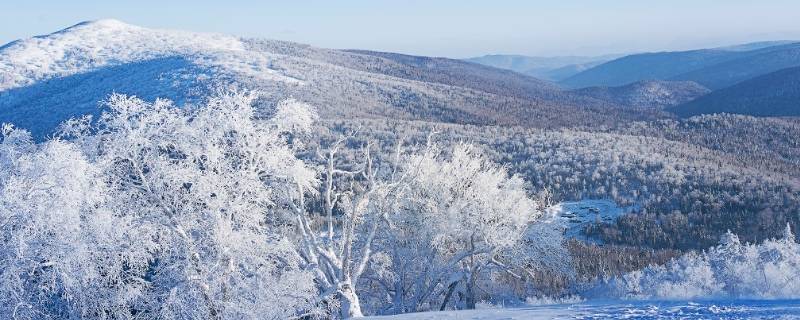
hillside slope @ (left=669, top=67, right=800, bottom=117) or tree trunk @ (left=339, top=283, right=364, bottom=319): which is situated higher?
tree trunk @ (left=339, top=283, right=364, bottom=319)

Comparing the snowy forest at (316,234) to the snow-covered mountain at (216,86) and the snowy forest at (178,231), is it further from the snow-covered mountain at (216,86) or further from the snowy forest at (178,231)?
the snow-covered mountain at (216,86)

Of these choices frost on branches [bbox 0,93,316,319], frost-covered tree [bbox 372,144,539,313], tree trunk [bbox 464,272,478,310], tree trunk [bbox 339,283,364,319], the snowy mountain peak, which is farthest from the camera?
the snowy mountain peak

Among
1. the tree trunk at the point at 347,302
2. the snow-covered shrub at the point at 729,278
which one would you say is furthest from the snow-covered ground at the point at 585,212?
the tree trunk at the point at 347,302

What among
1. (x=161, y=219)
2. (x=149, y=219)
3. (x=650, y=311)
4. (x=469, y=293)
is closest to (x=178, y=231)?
(x=161, y=219)

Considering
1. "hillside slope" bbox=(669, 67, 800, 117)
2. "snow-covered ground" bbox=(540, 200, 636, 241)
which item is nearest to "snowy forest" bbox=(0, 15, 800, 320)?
"snow-covered ground" bbox=(540, 200, 636, 241)

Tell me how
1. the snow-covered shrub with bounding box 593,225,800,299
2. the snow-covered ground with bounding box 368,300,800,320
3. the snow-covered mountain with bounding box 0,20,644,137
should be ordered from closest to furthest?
the snow-covered ground with bounding box 368,300,800,320 < the snow-covered shrub with bounding box 593,225,800,299 < the snow-covered mountain with bounding box 0,20,644,137

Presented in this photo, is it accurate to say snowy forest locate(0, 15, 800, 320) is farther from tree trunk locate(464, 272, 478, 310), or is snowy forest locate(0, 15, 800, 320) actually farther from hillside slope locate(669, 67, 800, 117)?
hillside slope locate(669, 67, 800, 117)

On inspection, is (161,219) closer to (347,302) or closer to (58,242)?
(58,242)
